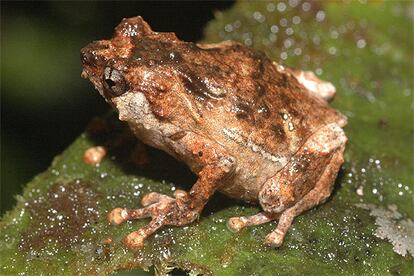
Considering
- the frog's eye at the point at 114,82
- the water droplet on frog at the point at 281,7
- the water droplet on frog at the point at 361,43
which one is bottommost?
the water droplet on frog at the point at 361,43

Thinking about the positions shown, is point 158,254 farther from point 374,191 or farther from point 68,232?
point 374,191

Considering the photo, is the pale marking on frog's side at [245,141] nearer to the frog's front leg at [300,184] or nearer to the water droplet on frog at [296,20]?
the frog's front leg at [300,184]

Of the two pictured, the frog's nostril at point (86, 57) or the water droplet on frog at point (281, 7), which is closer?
the frog's nostril at point (86, 57)

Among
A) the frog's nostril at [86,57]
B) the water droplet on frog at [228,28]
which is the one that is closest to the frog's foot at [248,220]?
the frog's nostril at [86,57]

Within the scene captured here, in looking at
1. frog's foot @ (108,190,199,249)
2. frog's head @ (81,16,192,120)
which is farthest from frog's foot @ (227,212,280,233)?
frog's head @ (81,16,192,120)

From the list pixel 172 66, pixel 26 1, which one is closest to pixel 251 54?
pixel 172 66
